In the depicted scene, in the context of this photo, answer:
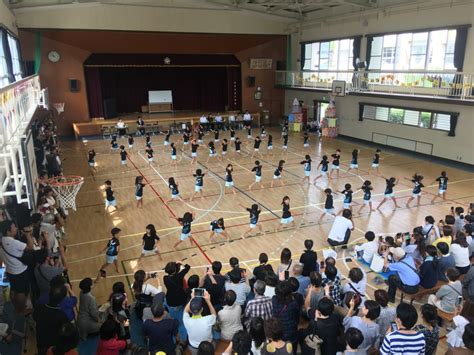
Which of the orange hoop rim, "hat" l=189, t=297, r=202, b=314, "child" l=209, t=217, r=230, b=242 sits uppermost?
the orange hoop rim

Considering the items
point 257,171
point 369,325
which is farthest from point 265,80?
point 369,325

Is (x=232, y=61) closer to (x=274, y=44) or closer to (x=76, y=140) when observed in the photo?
(x=274, y=44)

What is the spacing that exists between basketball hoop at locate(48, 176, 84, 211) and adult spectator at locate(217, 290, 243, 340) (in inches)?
276

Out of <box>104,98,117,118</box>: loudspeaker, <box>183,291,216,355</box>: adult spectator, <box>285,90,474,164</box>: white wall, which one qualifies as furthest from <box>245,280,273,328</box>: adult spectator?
<box>104,98,117,118</box>: loudspeaker

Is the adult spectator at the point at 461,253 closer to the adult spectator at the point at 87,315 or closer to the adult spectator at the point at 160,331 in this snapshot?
the adult spectator at the point at 160,331

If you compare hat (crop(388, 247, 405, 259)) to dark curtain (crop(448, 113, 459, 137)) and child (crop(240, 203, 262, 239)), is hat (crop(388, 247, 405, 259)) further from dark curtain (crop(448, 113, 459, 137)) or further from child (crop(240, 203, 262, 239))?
dark curtain (crop(448, 113, 459, 137))

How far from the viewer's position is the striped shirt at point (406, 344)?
4.49m

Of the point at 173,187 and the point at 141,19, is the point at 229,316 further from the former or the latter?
the point at 141,19

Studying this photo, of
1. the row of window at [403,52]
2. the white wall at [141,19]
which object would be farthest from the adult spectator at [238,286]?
the white wall at [141,19]

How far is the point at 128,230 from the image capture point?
11664 mm

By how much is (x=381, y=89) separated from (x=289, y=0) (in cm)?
835

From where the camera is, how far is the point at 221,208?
13.3 metres

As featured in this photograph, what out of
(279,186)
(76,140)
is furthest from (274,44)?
(279,186)

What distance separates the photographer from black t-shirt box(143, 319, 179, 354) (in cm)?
512
